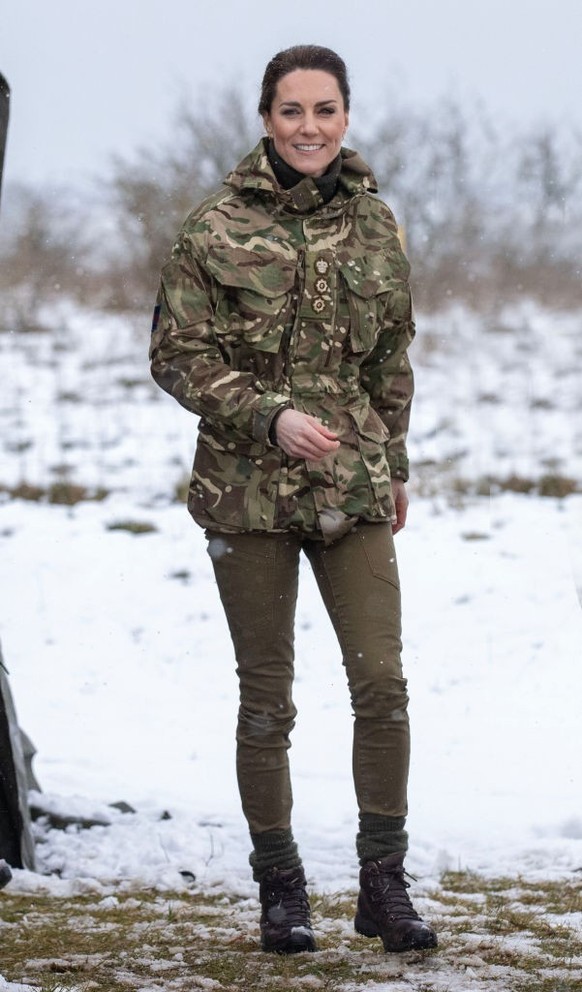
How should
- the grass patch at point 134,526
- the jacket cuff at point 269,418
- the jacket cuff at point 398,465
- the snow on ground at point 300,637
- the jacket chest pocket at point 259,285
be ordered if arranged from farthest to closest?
the grass patch at point 134,526 < the snow on ground at point 300,637 < the jacket cuff at point 398,465 < the jacket chest pocket at point 259,285 < the jacket cuff at point 269,418

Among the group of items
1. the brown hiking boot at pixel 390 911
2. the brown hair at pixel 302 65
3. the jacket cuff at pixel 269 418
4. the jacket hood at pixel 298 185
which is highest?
the brown hair at pixel 302 65

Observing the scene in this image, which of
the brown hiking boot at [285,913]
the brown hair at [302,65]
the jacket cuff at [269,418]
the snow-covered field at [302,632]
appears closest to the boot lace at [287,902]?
the brown hiking boot at [285,913]

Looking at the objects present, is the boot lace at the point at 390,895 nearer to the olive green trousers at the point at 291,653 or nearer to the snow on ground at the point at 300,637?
the olive green trousers at the point at 291,653

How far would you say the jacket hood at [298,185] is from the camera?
303cm

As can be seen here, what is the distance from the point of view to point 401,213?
1388cm

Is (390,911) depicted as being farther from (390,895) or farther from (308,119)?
(308,119)

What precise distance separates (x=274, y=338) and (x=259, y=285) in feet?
0.42

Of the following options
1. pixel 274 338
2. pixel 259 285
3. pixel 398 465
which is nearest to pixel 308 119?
pixel 259 285

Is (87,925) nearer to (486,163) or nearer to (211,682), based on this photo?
(211,682)

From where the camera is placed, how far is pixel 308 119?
3029 millimetres

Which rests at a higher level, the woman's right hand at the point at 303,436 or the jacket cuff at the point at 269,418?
the jacket cuff at the point at 269,418

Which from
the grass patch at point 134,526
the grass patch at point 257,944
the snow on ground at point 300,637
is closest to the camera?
the grass patch at point 257,944

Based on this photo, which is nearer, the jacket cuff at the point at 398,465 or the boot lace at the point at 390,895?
the boot lace at the point at 390,895

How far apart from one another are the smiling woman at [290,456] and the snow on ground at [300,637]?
1117 millimetres
